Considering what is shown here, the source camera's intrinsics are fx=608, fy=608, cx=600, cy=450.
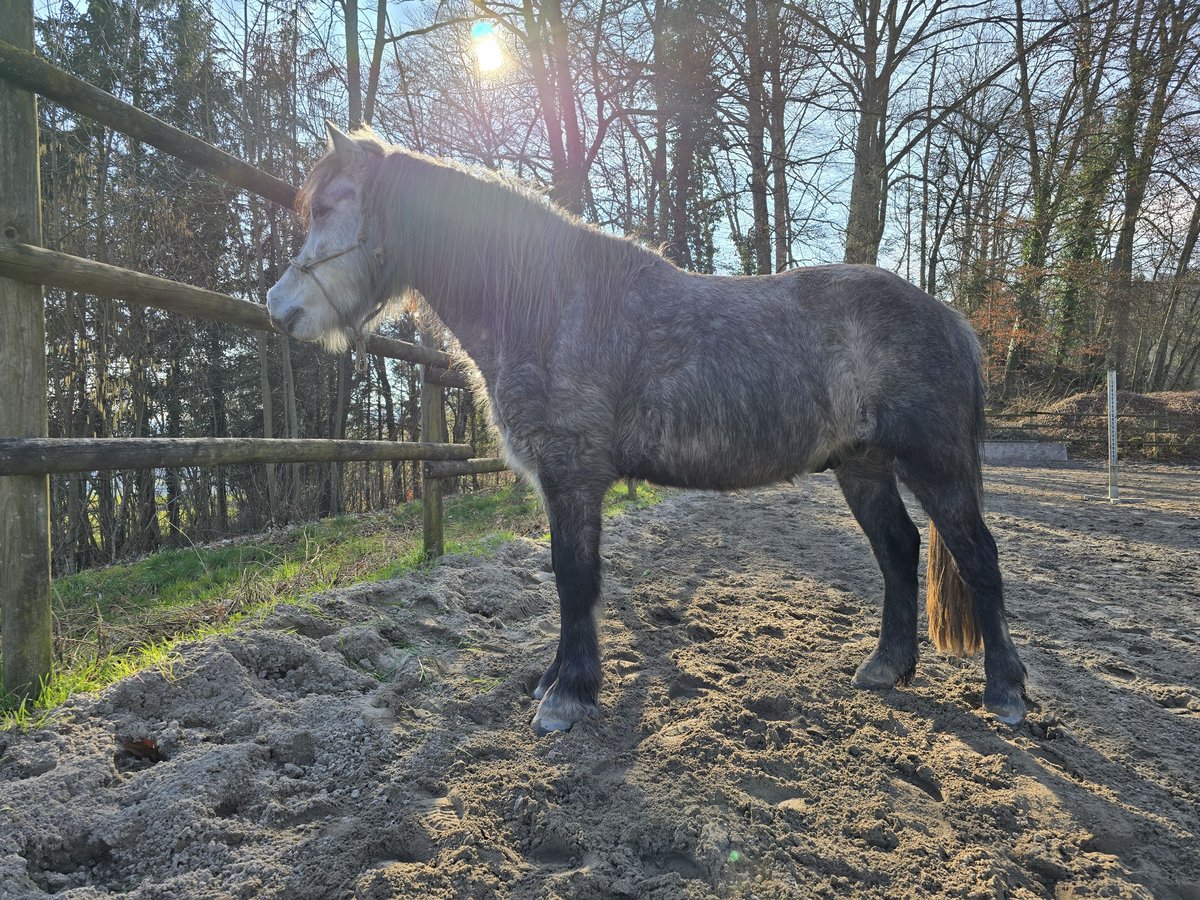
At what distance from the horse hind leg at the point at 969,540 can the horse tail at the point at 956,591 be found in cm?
6

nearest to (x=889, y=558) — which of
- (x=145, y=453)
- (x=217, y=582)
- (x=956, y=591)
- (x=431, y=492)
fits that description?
(x=956, y=591)

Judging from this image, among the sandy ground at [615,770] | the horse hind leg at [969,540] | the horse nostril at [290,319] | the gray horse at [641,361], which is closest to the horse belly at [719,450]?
the gray horse at [641,361]

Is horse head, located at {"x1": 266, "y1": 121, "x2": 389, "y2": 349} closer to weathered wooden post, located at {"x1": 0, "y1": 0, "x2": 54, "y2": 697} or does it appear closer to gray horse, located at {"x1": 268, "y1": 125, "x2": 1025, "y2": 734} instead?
gray horse, located at {"x1": 268, "y1": 125, "x2": 1025, "y2": 734}

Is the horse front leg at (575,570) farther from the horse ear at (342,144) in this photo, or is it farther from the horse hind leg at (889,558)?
the horse ear at (342,144)

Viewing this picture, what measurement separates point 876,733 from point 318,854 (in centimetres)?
193

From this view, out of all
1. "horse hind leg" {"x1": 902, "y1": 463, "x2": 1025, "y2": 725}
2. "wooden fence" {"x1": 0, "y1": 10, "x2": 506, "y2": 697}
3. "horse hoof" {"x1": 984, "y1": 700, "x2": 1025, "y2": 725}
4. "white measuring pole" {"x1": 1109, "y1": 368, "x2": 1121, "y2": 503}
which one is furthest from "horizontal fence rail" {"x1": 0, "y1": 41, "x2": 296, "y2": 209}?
"white measuring pole" {"x1": 1109, "y1": 368, "x2": 1121, "y2": 503}

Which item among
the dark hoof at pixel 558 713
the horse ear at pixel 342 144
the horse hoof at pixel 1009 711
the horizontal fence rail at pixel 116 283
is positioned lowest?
the horse hoof at pixel 1009 711

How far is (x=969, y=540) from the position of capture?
268cm

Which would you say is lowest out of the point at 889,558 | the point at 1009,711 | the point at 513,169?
the point at 1009,711

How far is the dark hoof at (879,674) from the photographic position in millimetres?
2746

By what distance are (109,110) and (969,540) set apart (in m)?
4.03

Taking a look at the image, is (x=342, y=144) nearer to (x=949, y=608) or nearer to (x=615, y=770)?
(x=615, y=770)

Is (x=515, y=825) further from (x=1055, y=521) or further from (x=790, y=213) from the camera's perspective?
(x=790, y=213)

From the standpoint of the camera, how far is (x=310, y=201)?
2.80m
